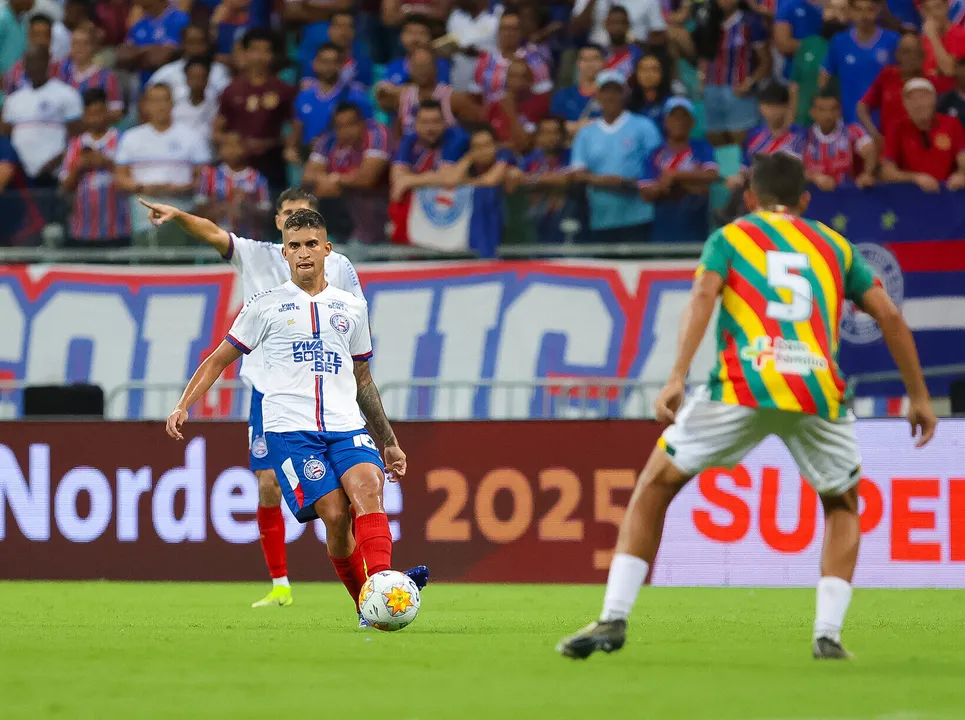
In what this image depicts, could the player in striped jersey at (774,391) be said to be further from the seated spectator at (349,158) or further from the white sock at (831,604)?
the seated spectator at (349,158)

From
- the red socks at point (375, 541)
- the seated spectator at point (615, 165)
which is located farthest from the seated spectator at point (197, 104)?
the red socks at point (375, 541)

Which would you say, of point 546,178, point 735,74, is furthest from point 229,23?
point 735,74

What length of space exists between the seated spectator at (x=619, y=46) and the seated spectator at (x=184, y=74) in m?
3.98

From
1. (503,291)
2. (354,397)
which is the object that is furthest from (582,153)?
(354,397)

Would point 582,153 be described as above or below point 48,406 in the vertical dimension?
above

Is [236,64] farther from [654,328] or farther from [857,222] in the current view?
[857,222]

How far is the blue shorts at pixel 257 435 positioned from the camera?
9906 mm

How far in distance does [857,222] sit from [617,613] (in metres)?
8.10

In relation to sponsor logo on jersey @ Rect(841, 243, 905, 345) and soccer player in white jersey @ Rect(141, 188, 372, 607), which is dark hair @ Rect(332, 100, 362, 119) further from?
soccer player in white jersey @ Rect(141, 188, 372, 607)

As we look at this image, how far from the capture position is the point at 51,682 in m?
6.41

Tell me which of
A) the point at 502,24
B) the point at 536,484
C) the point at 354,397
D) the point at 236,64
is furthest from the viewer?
the point at 236,64

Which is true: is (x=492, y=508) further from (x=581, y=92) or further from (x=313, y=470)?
(x=313, y=470)

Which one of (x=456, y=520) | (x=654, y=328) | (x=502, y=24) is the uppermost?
(x=502, y=24)

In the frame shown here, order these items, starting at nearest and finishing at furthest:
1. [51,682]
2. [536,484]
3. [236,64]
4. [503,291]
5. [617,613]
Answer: [51,682] < [617,613] < [536,484] < [503,291] < [236,64]
